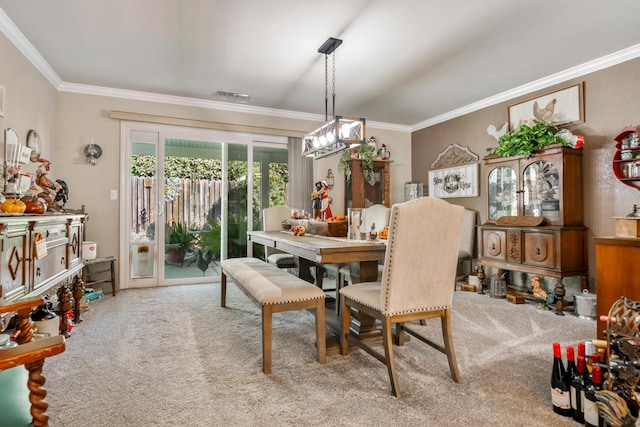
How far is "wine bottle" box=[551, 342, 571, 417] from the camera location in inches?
62.1

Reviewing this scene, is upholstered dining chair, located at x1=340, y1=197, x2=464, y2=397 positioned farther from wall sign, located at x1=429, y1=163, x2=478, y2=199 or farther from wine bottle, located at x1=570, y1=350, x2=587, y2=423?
wall sign, located at x1=429, y1=163, x2=478, y2=199

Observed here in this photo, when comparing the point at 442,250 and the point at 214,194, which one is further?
the point at 214,194

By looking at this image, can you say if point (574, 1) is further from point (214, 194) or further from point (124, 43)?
point (214, 194)

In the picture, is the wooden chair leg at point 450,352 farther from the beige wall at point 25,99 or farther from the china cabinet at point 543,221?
the beige wall at point 25,99

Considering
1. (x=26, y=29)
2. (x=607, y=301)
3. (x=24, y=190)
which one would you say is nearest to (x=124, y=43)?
(x=26, y=29)

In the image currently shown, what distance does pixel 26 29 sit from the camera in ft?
9.15

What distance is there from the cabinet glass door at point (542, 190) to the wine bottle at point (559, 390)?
231 cm

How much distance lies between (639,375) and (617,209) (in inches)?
101

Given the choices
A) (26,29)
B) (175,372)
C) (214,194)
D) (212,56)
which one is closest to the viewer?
(175,372)

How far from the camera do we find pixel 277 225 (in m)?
4.18

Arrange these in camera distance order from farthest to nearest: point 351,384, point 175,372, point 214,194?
point 214,194, point 175,372, point 351,384

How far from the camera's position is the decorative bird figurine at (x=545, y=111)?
380 centimetres

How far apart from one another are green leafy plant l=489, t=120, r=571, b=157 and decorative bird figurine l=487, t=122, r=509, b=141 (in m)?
0.49

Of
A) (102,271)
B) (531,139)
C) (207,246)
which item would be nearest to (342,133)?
(531,139)
